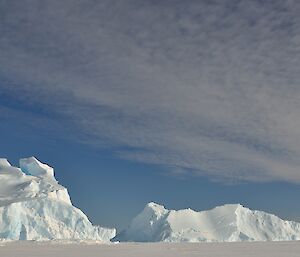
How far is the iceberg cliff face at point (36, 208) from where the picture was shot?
60.5 m

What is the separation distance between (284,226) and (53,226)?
3562 centimetres

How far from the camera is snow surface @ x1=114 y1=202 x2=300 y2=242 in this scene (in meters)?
71.7

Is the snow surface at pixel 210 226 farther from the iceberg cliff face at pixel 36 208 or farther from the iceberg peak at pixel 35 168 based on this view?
the iceberg peak at pixel 35 168

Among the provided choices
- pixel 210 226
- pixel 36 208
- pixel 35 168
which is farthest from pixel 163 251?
pixel 210 226

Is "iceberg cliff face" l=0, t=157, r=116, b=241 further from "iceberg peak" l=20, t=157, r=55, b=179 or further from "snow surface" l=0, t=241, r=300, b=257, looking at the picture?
"snow surface" l=0, t=241, r=300, b=257

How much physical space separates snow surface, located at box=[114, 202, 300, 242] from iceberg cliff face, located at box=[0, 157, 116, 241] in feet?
27.6

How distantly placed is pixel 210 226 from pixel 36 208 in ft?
89.8

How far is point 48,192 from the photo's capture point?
63.8 m

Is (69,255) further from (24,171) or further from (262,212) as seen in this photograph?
(262,212)

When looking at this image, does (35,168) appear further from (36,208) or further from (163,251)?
(163,251)

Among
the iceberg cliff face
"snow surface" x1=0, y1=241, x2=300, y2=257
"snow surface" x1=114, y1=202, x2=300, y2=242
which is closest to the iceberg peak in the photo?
the iceberg cliff face

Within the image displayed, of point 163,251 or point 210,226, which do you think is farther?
point 210,226

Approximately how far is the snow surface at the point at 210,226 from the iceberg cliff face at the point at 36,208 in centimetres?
842

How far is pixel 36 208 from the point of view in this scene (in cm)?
6506
